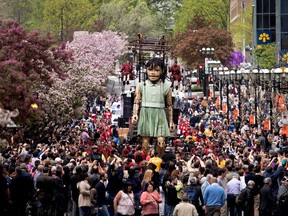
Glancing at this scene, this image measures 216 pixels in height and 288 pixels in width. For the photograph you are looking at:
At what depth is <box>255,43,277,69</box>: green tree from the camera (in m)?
100

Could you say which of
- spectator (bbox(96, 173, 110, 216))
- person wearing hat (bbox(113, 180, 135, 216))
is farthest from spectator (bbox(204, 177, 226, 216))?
spectator (bbox(96, 173, 110, 216))

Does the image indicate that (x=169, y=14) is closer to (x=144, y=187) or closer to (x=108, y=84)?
(x=108, y=84)

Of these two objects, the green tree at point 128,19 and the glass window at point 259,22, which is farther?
the green tree at point 128,19

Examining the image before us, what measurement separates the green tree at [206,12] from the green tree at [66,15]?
30.1ft

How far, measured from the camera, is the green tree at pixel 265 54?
10013cm

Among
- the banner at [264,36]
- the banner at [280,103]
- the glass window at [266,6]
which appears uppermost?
Result: the glass window at [266,6]

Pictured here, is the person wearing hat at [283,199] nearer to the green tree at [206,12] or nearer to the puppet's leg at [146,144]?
the puppet's leg at [146,144]

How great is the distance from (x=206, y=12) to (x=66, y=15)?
546 inches

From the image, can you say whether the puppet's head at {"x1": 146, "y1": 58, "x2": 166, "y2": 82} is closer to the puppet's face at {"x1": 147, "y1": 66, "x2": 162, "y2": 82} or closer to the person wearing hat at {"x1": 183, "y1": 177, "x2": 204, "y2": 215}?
the puppet's face at {"x1": 147, "y1": 66, "x2": 162, "y2": 82}

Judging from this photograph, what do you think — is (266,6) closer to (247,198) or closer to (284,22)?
(284,22)

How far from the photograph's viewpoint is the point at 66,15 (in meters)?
138

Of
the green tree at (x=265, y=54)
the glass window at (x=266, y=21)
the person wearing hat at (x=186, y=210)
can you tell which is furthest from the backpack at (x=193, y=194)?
the glass window at (x=266, y=21)

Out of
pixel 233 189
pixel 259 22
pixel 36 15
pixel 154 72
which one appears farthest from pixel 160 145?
pixel 36 15

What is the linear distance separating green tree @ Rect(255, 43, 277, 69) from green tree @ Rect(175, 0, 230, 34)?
2673 centimetres
